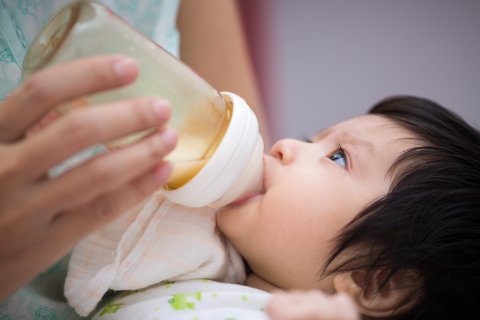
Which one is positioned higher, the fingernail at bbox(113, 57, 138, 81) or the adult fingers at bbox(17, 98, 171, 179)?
the fingernail at bbox(113, 57, 138, 81)

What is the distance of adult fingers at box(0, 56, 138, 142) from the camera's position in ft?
1.28

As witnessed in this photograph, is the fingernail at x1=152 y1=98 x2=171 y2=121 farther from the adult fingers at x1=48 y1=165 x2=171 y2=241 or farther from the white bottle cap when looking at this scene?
the white bottle cap

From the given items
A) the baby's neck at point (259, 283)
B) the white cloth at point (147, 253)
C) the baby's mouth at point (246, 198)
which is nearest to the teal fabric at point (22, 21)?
the white cloth at point (147, 253)

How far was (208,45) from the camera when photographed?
109 centimetres

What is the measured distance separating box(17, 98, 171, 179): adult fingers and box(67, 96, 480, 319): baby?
0.32 metres

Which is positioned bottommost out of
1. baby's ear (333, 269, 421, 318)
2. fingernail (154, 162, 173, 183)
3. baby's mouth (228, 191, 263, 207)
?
baby's ear (333, 269, 421, 318)

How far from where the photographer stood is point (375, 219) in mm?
625

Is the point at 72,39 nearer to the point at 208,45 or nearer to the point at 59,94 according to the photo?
the point at 59,94

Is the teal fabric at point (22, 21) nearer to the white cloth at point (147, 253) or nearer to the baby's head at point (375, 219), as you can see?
the white cloth at point (147, 253)

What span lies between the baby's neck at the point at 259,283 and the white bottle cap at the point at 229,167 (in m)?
0.20

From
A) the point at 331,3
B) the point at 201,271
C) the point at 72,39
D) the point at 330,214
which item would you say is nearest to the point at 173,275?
the point at 201,271

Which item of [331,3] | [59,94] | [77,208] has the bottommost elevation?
[331,3]

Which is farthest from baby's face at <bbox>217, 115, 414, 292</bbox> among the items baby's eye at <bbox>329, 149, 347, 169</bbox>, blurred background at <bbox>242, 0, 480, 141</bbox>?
blurred background at <bbox>242, 0, 480, 141</bbox>

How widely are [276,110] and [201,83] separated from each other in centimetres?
113
